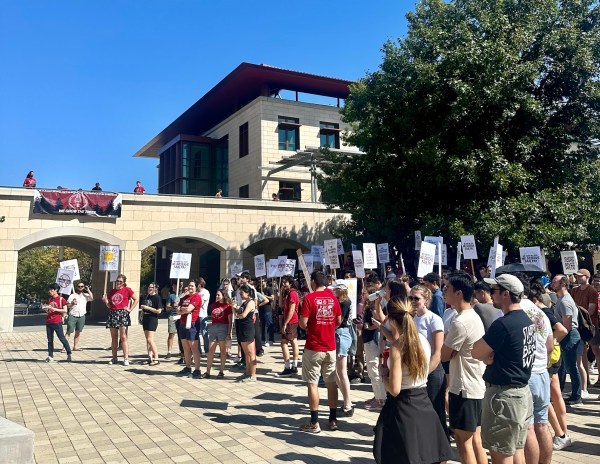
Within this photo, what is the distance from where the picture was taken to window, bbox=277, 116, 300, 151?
31.0 m

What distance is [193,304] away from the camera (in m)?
10.3

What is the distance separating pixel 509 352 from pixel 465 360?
60 cm

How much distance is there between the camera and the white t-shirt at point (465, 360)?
14.1 ft

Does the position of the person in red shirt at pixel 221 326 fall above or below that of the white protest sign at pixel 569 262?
below

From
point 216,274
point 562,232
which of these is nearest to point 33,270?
point 216,274

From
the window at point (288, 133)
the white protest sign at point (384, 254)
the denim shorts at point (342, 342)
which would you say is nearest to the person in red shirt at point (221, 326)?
the denim shorts at point (342, 342)

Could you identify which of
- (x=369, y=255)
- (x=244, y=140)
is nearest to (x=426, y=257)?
(x=369, y=255)

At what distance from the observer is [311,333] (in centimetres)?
648

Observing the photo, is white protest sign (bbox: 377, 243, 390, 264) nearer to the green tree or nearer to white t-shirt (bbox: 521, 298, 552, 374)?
the green tree

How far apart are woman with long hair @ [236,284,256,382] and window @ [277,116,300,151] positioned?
2261cm

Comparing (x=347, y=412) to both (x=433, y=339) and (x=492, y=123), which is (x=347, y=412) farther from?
(x=492, y=123)

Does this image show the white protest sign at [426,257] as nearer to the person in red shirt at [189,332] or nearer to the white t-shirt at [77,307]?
the person in red shirt at [189,332]

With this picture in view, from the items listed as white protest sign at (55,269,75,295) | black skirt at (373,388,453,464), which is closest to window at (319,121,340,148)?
white protest sign at (55,269,75,295)

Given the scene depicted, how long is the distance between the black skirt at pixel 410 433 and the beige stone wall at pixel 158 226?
1954 centimetres
